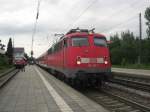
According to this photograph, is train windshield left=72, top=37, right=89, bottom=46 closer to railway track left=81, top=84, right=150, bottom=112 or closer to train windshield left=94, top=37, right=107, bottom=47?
train windshield left=94, top=37, right=107, bottom=47

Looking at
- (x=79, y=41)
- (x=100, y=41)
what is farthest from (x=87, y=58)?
(x=100, y=41)

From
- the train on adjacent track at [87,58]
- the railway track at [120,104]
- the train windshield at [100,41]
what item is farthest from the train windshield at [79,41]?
the railway track at [120,104]

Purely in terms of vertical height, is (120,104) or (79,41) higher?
(79,41)

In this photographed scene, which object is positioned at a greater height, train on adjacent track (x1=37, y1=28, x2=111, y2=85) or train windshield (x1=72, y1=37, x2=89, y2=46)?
train windshield (x1=72, y1=37, x2=89, y2=46)

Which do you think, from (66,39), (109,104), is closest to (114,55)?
(66,39)

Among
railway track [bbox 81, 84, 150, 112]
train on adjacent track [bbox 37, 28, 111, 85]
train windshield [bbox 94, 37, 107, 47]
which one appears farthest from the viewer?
train windshield [bbox 94, 37, 107, 47]

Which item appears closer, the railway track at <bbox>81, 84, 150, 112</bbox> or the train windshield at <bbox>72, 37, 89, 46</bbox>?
the railway track at <bbox>81, 84, 150, 112</bbox>

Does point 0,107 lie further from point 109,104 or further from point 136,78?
point 136,78

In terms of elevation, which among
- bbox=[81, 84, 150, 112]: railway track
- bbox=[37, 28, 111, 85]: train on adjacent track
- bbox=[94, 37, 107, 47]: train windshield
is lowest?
bbox=[81, 84, 150, 112]: railway track

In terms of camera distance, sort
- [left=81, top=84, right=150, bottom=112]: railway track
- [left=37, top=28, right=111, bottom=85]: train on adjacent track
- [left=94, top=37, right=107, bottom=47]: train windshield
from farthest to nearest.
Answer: [left=94, top=37, right=107, bottom=47]: train windshield < [left=37, top=28, right=111, bottom=85]: train on adjacent track < [left=81, top=84, right=150, bottom=112]: railway track

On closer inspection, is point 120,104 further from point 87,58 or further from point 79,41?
point 79,41

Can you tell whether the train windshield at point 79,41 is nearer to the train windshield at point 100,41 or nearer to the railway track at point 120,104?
the train windshield at point 100,41

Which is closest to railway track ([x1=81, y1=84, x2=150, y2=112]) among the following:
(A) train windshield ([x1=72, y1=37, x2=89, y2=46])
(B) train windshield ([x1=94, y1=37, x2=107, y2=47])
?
(B) train windshield ([x1=94, y1=37, x2=107, y2=47])

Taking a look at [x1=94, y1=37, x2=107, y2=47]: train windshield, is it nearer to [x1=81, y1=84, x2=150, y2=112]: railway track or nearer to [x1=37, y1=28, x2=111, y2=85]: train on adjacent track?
[x1=37, y1=28, x2=111, y2=85]: train on adjacent track
